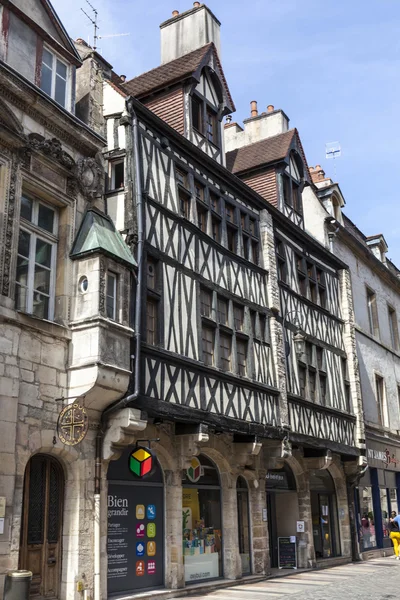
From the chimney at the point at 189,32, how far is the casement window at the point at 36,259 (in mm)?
7646

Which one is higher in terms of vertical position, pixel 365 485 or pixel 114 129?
pixel 114 129

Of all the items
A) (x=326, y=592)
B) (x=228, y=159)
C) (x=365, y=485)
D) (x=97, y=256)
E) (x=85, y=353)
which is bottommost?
(x=326, y=592)

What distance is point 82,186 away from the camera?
9883 mm

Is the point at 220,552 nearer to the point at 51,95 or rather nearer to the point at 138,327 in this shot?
the point at 138,327

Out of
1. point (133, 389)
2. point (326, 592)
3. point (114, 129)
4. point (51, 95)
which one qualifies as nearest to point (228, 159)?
point (114, 129)

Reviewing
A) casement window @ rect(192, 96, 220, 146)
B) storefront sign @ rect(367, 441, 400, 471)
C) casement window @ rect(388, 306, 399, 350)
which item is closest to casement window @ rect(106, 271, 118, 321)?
casement window @ rect(192, 96, 220, 146)

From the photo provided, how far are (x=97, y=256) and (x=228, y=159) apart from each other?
952cm

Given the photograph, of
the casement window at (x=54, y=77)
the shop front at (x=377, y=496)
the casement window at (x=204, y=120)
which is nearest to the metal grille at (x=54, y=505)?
the casement window at (x=54, y=77)

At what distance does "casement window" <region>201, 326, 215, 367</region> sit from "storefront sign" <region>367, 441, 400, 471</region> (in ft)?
26.1

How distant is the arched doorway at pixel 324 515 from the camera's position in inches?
615

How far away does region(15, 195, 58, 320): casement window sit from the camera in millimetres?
8852

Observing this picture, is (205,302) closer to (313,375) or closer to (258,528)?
(258,528)

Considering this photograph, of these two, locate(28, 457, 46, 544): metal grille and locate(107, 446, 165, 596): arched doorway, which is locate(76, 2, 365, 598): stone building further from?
locate(28, 457, 46, 544): metal grille

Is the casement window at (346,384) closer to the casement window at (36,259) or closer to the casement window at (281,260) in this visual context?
the casement window at (281,260)
